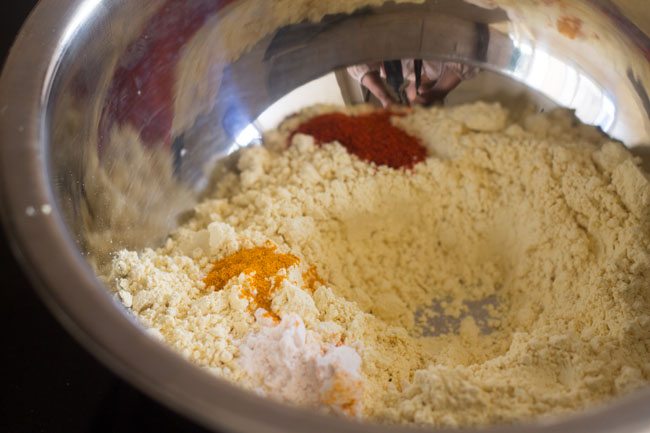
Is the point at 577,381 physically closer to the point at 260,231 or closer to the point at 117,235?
the point at 260,231

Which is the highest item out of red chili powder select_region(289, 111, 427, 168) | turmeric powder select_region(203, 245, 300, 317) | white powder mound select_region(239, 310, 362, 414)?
red chili powder select_region(289, 111, 427, 168)

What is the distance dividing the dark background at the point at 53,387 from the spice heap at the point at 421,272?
0.17m

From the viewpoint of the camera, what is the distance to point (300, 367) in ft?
3.60

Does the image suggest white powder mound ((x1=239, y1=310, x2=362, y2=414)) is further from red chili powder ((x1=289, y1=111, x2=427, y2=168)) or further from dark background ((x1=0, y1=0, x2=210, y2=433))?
red chili powder ((x1=289, y1=111, x2=427, y2=168))

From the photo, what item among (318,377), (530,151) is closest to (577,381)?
(318,377)

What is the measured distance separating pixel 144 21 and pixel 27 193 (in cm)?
50

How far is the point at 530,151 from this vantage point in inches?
Answer: 57.2

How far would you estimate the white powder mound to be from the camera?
106 centimetres

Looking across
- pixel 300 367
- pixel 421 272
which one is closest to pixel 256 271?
pixel 300 367

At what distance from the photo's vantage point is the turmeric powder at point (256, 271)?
1.21m

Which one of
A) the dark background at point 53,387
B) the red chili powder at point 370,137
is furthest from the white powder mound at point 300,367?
the red chili powder at point 370,137

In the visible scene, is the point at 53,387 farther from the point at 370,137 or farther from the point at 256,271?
the point at 370,137

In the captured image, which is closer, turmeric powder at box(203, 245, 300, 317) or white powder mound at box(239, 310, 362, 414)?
white powder mound at box(239, 310, 362, 414)

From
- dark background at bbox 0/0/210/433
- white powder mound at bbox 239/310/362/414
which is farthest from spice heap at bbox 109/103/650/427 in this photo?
dark background at bbox 0/0/210/433
